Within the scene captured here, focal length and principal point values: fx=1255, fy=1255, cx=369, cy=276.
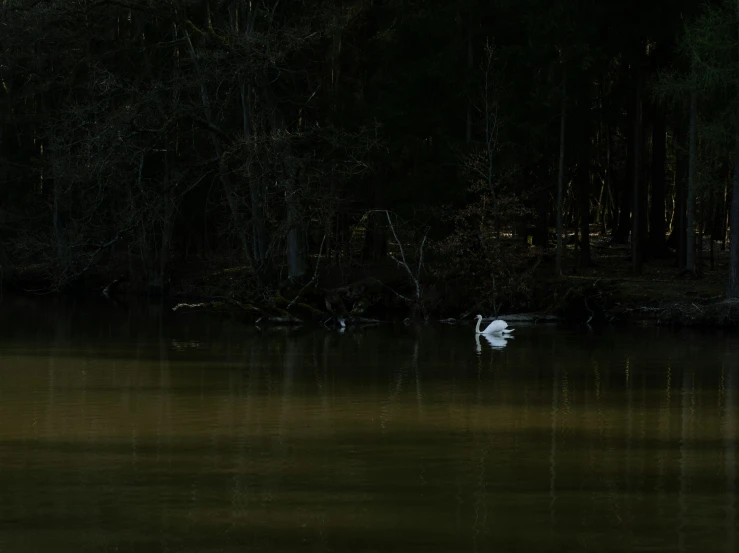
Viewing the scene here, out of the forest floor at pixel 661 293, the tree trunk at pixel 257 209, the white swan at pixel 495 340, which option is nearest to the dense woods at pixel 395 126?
the tree trunk at pixel 257 209

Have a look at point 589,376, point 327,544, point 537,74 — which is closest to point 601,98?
point 537,74

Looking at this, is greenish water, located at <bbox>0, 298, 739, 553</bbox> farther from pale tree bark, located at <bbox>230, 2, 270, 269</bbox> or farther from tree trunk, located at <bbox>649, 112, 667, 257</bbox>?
tree trunk, located at <bbox>649, 112, 667, 257</bbox>

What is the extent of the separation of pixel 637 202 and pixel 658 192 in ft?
16.4

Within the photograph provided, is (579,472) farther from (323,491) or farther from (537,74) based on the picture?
(537,74)

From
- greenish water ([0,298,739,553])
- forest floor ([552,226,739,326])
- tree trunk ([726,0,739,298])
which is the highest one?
tree trunk ([726,0,739,298])

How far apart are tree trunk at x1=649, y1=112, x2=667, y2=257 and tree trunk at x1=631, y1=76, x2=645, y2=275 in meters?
3.41

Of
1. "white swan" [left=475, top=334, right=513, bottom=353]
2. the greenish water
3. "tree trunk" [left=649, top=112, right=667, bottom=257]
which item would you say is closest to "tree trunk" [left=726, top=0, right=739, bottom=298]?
the greenish water

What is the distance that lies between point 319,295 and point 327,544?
27.8 meters

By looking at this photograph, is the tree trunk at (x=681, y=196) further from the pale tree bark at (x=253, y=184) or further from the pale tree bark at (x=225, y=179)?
the pale tree bark at (x=225, y=179)

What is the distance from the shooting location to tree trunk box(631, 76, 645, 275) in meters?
40.8

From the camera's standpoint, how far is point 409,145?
4238cm

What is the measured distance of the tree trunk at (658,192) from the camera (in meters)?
45.4

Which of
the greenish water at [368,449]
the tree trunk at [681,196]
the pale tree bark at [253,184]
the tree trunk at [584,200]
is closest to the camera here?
the greenish water at [368,449]

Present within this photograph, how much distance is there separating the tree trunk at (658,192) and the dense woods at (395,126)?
0.09 metres
